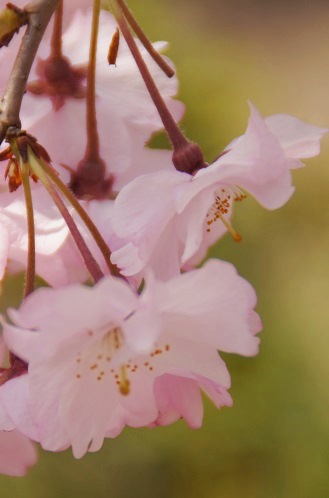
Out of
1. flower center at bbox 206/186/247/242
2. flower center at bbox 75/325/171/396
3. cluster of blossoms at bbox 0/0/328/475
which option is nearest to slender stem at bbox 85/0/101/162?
cluster of blossoms at bbox 0/0/328/475

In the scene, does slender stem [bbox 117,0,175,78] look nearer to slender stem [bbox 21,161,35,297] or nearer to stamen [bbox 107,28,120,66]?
stamen [bbox 107,28,120,66]

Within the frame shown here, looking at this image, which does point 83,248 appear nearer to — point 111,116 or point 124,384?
point 124,384

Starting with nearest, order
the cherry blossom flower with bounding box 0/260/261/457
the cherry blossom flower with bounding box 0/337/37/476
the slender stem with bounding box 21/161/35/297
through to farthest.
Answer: the cherry blossom flower with bounding box 0/260/261/457 < the slender stem with bounding box 21/161/35/297 < the cherry blossom flower with bounding box 0/337/37/476

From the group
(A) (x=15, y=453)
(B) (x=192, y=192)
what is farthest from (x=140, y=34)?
(A) (x=15, y=453)

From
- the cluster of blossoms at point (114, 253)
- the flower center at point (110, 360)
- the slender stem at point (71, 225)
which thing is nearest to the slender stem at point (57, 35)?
the cluster of blossoms at point (114, 253)

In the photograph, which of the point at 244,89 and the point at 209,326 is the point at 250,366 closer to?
the point at 244,89

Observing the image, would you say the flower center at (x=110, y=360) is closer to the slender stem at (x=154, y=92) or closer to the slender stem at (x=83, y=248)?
the slender stem at (x=83, y=248)

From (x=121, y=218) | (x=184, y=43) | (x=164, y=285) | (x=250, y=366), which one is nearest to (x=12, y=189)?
(x=121, y=218)
